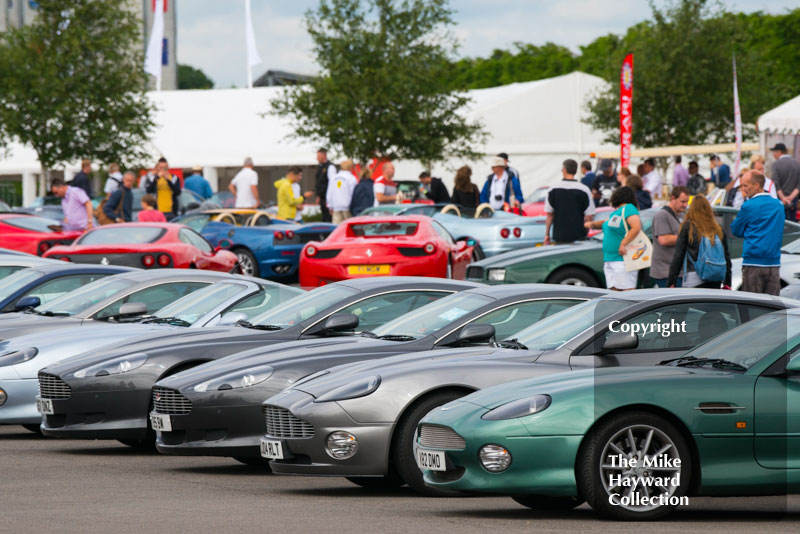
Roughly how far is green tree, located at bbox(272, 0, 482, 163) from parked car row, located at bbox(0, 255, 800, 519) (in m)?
24.8

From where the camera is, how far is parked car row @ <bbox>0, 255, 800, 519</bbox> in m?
7.06

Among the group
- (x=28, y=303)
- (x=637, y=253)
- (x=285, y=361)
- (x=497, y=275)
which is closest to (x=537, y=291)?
(x=285, y=361)

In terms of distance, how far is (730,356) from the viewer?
24.7ft

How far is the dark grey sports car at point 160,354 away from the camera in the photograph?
33.4 ft

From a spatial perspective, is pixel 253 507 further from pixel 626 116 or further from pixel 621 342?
pixel 626 116

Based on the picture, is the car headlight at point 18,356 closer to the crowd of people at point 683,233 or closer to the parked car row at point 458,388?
the parked car row at point 458,388

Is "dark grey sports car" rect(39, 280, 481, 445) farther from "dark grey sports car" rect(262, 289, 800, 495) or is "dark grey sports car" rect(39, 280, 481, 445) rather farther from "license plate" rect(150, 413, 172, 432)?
"dark grey sports car" rect(262, 289, 800, 495)

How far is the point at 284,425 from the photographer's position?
8398 millimetres

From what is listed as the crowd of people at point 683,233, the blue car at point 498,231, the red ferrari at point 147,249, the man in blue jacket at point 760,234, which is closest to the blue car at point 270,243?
the blue car at point 498,231

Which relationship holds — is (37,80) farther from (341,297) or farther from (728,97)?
(341,297)

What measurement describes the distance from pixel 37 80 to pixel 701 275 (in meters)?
29.5

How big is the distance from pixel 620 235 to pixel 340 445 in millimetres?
7132

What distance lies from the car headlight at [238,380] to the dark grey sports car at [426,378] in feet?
1.81

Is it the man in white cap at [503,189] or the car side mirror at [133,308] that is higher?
the man in white cap at [503,189]
